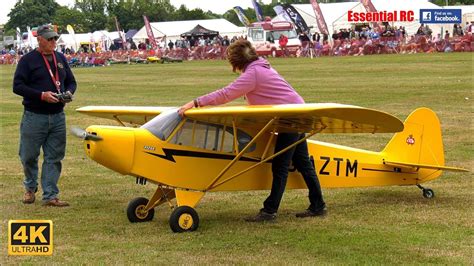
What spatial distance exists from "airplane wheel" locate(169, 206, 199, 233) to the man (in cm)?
204

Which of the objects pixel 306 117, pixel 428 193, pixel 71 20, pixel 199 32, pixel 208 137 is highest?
pixel 71 20

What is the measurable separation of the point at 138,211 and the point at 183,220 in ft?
2.43

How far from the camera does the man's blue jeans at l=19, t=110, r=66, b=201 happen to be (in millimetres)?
8867

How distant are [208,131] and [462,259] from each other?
112 inches

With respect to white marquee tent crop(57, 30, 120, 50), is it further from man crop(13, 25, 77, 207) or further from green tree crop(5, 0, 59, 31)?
man crop(13, 25, 77, 207)

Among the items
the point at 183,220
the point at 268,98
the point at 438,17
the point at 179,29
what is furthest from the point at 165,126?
the point at 179,29

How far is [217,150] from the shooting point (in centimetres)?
789

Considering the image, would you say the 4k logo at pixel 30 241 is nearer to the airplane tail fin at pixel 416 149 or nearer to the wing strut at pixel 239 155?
the wing strut at pixel 239 155

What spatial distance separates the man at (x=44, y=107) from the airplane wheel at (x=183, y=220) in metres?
2.04

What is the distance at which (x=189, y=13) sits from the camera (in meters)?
122

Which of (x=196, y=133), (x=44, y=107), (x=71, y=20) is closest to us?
(x=196, y=133)

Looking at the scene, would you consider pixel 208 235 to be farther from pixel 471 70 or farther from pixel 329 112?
pixel 471 70

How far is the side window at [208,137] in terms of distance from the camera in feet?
25.5

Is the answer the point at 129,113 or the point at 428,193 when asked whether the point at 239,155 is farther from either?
the point at 428,193
